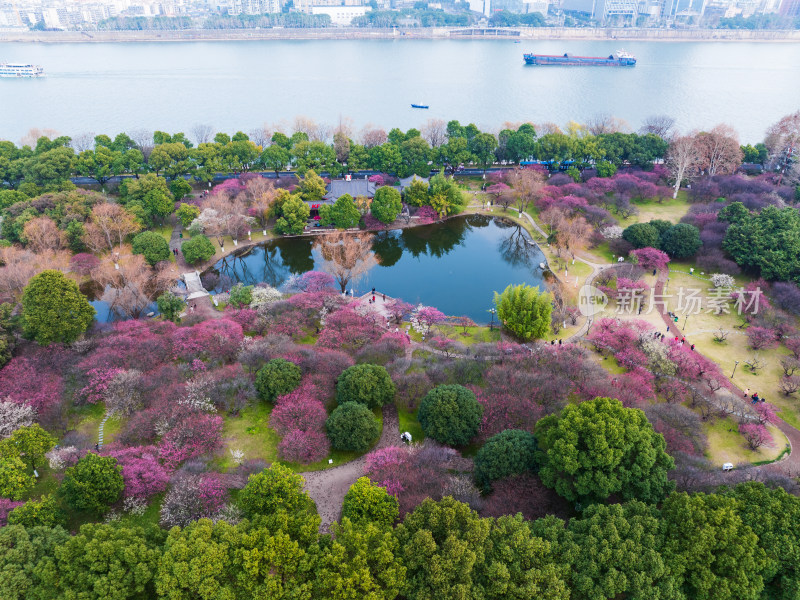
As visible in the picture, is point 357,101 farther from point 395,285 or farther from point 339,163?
point 395,285

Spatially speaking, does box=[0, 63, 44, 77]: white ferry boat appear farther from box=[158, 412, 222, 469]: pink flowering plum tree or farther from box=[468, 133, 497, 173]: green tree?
box=[158, 412, 222, 469]: pink flowering plum tree

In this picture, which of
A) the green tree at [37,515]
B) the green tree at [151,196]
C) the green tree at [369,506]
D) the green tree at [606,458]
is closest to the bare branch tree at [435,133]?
the green tree at [151,196]

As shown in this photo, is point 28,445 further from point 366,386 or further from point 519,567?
point 519,567

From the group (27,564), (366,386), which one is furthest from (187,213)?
(27,564)

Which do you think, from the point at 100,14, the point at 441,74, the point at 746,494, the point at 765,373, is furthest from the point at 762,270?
the point at 100,14

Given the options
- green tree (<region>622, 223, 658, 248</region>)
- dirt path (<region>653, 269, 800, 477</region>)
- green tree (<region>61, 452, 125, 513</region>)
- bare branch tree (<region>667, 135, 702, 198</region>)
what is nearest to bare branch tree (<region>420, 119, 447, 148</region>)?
bare branch tree (<region>667, 135, 702, 198</region>)
